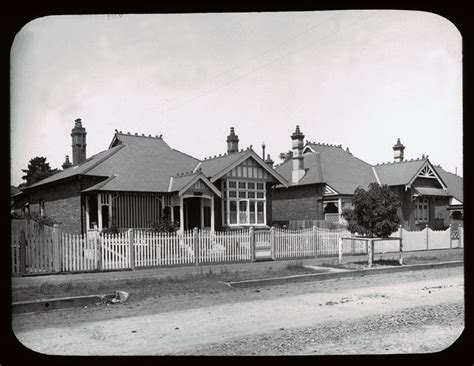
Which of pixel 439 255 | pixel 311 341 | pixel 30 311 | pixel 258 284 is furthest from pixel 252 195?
pixel 311 341

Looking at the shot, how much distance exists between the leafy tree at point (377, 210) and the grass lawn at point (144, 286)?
13.9 ft

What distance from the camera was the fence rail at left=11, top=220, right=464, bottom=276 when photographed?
46.1 feet

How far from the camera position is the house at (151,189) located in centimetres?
2150

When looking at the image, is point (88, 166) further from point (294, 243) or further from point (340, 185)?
point (340, 185)

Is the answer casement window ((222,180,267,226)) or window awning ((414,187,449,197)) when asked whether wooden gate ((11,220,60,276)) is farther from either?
window awning ((414,187,449,197))

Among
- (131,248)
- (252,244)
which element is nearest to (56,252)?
(131,248)

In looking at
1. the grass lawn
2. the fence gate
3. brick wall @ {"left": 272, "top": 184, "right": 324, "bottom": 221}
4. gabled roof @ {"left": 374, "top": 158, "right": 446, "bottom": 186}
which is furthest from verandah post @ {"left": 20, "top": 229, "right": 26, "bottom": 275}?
gabled roof @ {"left": 374, "top": 158, "right": 446, "bottom": 186}

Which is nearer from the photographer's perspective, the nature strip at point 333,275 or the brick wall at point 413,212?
the nature strip at point 333,275

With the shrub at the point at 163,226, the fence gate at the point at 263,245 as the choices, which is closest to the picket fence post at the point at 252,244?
the fence gate at the point at 263,245

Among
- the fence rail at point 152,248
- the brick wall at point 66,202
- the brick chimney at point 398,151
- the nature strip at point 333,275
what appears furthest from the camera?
the brick chimney at point 398,151

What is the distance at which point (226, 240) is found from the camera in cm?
1809

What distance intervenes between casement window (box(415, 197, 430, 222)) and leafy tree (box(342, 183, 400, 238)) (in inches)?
618

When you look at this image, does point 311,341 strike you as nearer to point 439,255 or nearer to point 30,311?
point 30,311

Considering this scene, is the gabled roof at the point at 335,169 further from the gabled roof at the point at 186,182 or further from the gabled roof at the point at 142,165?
the gabled roof at the point at 186,182
